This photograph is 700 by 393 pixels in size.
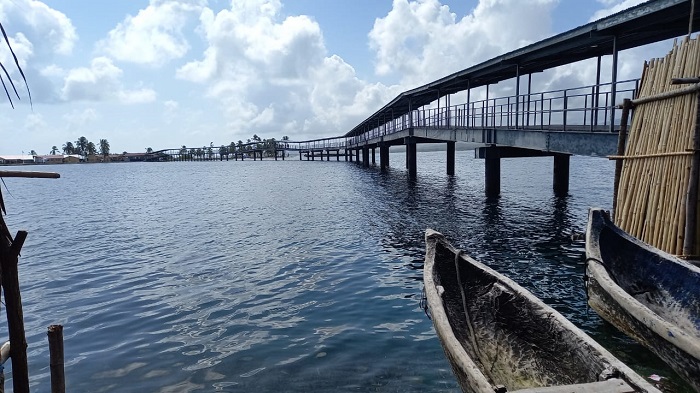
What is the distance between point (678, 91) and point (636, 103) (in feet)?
4.80

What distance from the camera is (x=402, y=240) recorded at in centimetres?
1647

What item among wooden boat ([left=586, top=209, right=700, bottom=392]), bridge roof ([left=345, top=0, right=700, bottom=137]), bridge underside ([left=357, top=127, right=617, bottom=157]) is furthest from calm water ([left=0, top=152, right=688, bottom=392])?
bridge roof ([left=345, top=0, right=700, bottom=137])

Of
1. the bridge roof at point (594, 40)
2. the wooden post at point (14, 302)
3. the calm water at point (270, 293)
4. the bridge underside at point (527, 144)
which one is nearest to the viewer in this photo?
the wooden post at point (14, 302)

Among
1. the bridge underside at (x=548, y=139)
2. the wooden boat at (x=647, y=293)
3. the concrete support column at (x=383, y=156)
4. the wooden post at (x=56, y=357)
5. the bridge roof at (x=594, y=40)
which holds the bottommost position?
the concrete support column at (x=383, y=156)

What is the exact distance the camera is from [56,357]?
4.62 metres

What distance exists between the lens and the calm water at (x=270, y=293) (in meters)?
7.27

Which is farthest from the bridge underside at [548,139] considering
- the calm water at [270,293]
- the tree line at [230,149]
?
the tree line at [230,149]

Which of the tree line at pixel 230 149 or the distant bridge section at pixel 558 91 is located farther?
the tree line at pixel 230 149

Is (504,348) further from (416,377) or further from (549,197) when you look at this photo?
(549,197)

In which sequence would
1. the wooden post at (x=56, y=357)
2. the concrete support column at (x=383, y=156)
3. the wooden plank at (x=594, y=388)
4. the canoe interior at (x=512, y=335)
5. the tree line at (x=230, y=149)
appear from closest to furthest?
1. the wooden plank at (x=594, y=388)
2. the wooden post at (x=56, y=357)
3. the canoe interior at (x=512, y=335)
4. the concrete support column at (x=383, y=156)
5. the tree line at (x=230, y=149)

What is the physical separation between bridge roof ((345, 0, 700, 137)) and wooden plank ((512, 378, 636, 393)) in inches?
484

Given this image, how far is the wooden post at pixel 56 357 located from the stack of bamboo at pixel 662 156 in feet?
33.2

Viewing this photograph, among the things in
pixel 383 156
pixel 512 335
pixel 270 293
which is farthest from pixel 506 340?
pixel 383 156

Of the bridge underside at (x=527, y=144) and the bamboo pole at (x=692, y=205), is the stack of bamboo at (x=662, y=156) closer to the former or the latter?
the bamboo pole at (x=692, y=205)
